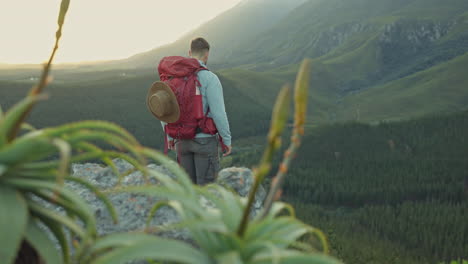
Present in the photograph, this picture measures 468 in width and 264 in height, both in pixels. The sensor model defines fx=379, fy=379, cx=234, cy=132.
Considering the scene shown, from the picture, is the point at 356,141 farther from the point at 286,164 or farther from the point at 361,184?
the point at 286,164

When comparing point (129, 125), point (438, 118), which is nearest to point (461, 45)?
point (438, 118)

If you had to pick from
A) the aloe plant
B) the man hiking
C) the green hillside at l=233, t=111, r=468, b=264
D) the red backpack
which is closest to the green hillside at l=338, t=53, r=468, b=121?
the green hillside at l=233, t=111, r=468, b=264

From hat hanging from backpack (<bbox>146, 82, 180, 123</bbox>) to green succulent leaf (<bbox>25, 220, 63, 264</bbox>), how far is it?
4280 millimetres

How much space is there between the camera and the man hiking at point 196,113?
611 cm

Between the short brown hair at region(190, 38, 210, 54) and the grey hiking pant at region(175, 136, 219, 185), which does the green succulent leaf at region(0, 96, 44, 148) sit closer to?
the short brown hair at region(190, 38, 210, 54)

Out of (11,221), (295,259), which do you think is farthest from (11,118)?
(295,259)

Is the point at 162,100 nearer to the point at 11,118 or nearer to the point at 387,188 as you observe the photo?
the point at 11,118

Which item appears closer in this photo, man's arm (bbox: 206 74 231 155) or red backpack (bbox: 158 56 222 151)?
red backpack (bbox: 158 56 222 151)

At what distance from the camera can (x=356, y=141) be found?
3756cm

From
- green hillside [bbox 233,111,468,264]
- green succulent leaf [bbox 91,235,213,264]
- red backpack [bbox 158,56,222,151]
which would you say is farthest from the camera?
green hillside [bbox 233,111,468,264]

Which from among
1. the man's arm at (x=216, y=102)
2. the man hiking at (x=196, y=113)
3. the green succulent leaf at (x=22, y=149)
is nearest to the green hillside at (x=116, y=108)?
the man hiking at (x=196, y=113)

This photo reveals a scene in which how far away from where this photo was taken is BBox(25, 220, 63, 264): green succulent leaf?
61.6 inches

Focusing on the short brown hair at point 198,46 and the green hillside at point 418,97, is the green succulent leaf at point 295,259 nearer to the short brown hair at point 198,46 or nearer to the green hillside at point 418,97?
the short brown hair at point 198,46

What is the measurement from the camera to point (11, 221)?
145 centimetres
